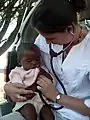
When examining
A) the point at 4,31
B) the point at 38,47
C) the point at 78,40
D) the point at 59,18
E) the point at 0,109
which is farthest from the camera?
the point at 4,31

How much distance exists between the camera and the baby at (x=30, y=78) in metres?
2.33

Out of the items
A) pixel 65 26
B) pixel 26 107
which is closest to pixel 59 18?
pixel 65 26

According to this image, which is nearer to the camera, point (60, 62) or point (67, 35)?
point (67, 35)

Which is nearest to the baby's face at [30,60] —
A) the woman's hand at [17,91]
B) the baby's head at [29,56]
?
the baby's head at [29,56]

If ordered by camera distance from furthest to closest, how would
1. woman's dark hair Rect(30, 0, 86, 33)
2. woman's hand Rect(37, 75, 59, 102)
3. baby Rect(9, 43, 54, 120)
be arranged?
baby Rect(9, 43, 54, 120) → woman's hand Rect(37, 75, 59, 102) → woman's dark hair Rect(30, 0, 86, 33)

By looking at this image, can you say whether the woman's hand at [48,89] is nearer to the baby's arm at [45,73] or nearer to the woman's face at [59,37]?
the baby's arm at [45,73]

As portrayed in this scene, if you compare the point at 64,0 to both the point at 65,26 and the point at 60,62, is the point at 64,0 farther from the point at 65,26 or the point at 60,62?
the point at 60,62

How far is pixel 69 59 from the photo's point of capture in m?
2.28

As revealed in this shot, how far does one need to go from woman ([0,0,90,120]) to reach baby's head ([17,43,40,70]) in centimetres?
8

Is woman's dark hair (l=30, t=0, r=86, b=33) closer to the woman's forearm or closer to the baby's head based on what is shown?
the baby's head

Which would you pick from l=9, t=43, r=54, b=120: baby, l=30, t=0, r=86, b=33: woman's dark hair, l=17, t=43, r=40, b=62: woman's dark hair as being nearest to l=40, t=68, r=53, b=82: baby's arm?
l=9, t=43, r=54, b=120: baby

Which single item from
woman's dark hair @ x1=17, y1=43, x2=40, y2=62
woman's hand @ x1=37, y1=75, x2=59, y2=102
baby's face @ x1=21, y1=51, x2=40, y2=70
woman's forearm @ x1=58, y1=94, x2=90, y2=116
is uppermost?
woman's dark hair @ x1=17, y1=43, x2=40, y2=62

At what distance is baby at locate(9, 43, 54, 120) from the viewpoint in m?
2.33

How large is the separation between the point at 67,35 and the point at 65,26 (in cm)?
8
